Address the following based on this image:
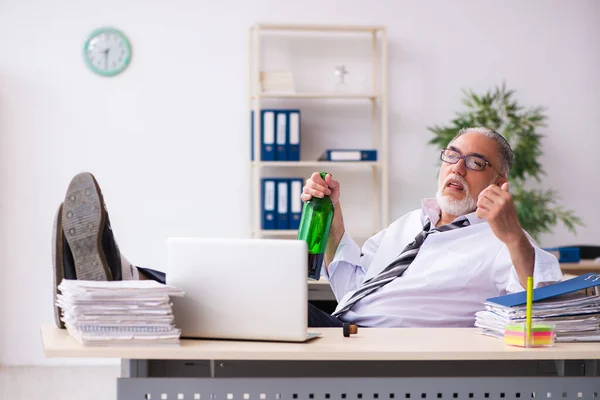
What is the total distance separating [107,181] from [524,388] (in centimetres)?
354

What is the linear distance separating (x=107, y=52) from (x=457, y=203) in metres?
2.90

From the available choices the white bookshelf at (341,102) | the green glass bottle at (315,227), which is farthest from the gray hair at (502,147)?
the white bookshelf at (341,102)

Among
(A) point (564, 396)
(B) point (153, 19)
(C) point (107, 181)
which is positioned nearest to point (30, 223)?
(C) point (107, 181)

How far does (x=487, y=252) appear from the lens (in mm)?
2193

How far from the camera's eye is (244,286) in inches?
60.7

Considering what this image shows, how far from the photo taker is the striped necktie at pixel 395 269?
2334 millimetres

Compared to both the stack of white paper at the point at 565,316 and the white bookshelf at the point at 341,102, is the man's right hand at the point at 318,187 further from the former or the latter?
the white bookshelf at the point at 341,102

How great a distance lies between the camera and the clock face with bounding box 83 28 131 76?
468 cm

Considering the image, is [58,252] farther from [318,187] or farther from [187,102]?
[187,102]

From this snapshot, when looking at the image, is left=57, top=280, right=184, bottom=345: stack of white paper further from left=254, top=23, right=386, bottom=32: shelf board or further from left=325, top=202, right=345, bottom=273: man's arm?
left=254, top=23, right=386, bottom=32: shelf board

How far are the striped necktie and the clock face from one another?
2833mm

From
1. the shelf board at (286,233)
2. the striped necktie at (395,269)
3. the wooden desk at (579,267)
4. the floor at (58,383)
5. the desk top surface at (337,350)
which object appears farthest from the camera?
the shelf board at (286,233)

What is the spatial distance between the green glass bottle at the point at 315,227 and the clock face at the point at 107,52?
2.90 m

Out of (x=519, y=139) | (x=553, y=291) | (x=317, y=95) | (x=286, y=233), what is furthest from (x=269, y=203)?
(x=553, y=291)
